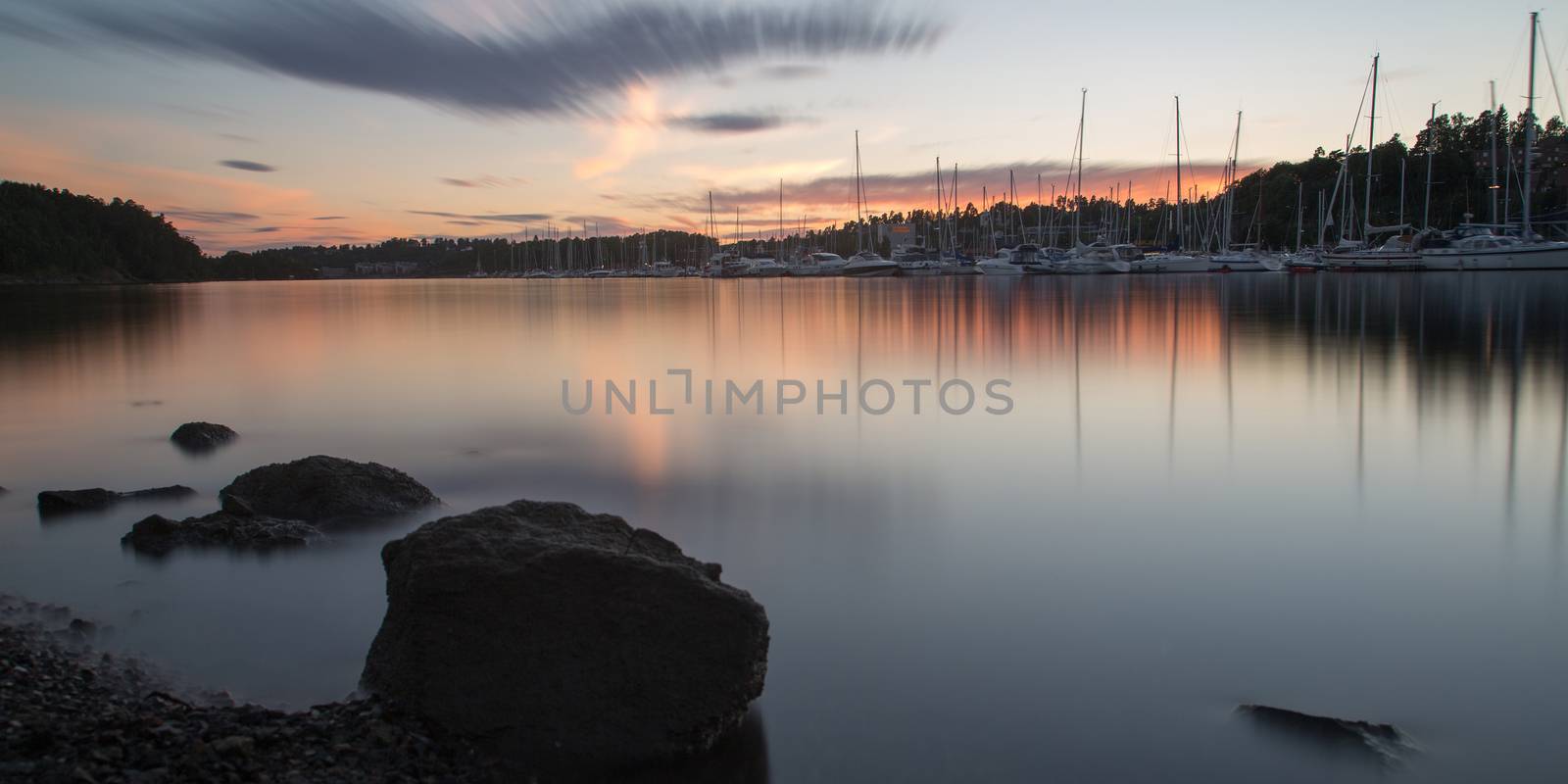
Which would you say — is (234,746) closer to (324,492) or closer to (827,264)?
(324,492)

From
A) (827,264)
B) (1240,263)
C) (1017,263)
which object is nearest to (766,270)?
(827,264)

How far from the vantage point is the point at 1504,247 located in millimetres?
60250

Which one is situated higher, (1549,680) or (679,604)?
(679,604)

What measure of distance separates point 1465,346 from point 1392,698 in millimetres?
19106

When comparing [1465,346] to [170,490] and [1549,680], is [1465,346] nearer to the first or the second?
[1549,680]

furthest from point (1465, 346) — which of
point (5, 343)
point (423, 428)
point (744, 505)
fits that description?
point (5, 343)

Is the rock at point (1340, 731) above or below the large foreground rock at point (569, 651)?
below

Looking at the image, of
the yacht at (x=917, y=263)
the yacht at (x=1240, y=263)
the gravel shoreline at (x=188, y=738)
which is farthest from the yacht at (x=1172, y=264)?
the gravel shoreline at (x=188, y=738)

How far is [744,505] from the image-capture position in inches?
337

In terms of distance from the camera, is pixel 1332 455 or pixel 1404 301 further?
pixel 1404 301

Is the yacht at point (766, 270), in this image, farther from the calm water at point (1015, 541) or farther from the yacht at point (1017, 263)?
the calm water at point (1015, 541)

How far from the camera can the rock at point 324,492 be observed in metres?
7.93

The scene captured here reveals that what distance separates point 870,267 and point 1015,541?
101668 mm

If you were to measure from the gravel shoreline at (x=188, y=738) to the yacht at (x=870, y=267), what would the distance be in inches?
4097
